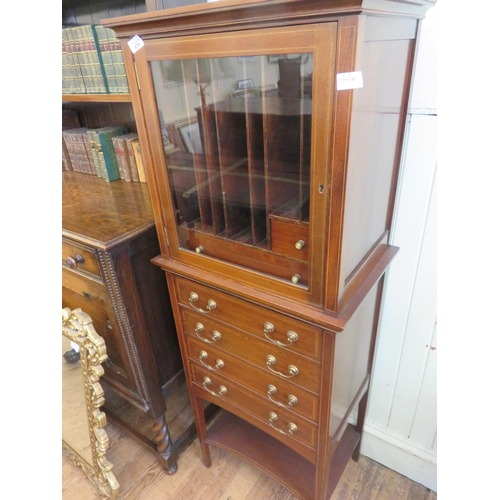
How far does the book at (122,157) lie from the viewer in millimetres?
1431

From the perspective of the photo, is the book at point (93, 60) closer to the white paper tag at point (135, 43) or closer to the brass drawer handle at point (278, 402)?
the white paper tag at point (135, 43)

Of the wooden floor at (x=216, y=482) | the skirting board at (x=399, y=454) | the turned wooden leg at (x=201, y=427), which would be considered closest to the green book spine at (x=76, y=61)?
the turned wooden leg at (x=201, y=427)

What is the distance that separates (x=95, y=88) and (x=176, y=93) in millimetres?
621

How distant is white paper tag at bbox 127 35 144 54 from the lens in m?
0.82

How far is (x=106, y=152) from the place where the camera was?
148cm

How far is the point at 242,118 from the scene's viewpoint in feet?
→ 2.68

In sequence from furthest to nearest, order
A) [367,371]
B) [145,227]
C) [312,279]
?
[367,371], [145,227], [312,279]

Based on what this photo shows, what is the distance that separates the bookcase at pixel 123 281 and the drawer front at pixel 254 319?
0.53 feet

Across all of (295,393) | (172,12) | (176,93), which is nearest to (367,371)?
(295,393)

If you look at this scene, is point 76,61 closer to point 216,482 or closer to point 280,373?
point 280,373

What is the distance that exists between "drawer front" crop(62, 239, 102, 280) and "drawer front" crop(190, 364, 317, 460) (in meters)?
0.46

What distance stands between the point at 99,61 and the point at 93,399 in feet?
3.84

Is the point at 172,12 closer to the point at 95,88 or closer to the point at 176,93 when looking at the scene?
the point at 176,93

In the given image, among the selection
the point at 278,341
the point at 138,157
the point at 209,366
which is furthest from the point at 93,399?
the point at 138,157
